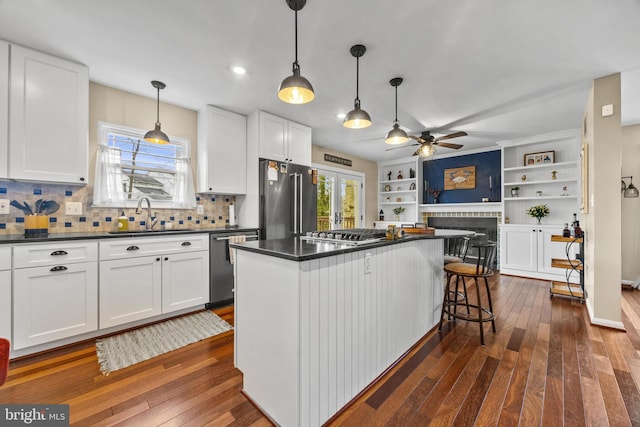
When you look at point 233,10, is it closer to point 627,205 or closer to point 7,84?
point 7,84

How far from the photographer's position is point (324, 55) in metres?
2.39

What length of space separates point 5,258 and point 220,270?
1748 millimetres

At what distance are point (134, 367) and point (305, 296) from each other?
5.37 ft

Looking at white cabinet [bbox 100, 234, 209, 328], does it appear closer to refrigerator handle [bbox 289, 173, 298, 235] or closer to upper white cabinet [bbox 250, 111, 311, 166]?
refrigerator handle [bbox 289, 173, 298, 235]

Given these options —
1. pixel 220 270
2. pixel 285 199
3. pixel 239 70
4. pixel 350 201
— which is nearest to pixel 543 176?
pixel 350 201

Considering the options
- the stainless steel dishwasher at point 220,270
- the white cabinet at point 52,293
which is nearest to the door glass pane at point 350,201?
the stainless steel dishwasher at point 220,270

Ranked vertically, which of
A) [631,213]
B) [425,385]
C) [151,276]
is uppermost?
[631,213]

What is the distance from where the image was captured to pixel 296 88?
175 centimetres

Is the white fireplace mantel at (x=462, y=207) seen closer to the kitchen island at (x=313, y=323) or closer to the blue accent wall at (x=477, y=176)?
the blue accent wall at (x=477, y=176)

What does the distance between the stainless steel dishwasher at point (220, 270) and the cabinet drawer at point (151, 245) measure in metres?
0.12

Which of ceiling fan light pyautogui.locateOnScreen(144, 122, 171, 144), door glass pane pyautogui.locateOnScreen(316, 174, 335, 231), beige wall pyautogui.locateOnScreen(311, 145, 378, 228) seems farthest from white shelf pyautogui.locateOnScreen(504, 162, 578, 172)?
ceiling fan light pyautogui.locateOnScreen(144, 122, 171, 144)

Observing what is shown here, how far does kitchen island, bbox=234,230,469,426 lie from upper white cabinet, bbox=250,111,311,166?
7.50 feet

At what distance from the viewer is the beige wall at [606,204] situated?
2.65m

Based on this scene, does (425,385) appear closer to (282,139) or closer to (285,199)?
(285,199)
